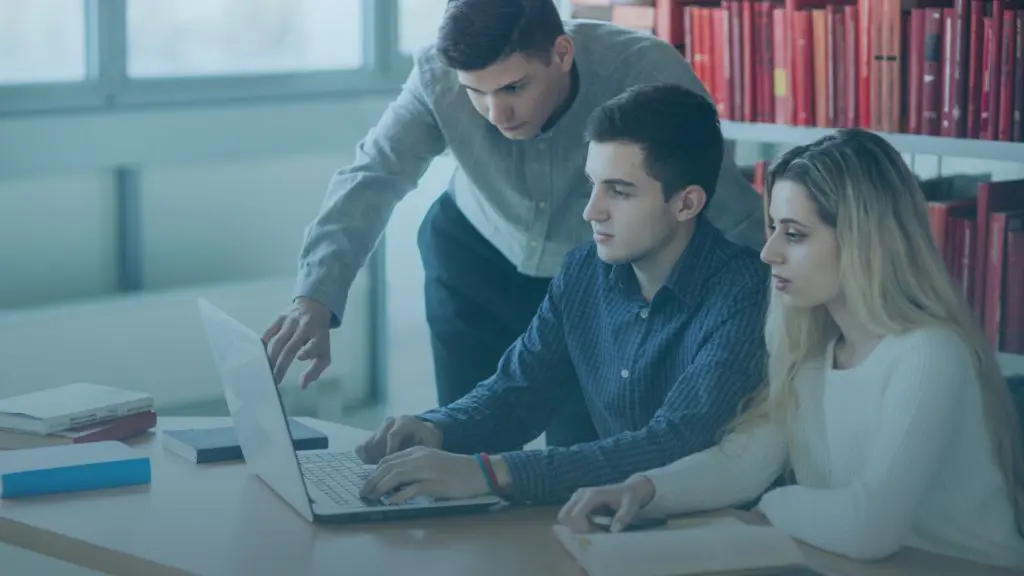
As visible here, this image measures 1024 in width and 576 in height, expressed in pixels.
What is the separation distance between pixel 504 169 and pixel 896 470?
1.04 meters

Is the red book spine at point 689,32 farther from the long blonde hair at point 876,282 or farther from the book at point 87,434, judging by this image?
the book at point 87,434

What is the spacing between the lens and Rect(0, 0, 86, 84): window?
3238 millimetres

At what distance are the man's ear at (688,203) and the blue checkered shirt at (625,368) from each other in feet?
0.08

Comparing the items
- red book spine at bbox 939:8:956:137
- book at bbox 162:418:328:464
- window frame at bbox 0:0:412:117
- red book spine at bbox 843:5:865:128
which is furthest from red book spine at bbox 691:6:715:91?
book at bbox 162:418:328:464

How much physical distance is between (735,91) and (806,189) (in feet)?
4.56

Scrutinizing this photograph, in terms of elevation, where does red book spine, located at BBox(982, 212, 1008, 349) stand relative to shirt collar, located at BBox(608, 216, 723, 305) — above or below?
below

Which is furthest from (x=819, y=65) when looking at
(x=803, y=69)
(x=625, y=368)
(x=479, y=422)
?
(x=479, y=422)

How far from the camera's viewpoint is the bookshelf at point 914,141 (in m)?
2.54

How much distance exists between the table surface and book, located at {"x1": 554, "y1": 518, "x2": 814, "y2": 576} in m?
0.02

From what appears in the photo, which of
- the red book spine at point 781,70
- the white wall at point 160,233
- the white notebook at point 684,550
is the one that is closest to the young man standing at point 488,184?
the white notebook at point 684,550

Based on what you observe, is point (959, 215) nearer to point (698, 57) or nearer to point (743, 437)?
point (698, 57)

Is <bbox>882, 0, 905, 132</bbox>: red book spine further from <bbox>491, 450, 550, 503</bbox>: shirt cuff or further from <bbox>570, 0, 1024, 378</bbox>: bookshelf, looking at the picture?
<bbox>491, 450, 550, 503</bbox>: shirt cuff

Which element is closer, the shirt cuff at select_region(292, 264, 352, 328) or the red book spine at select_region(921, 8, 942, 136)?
the shirt cuff at select_region(292, 264, 352, 328)

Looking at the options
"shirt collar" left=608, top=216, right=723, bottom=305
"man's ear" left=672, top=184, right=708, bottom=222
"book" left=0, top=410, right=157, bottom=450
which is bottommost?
"book" left=0, top=410, right=157, bottom=450
